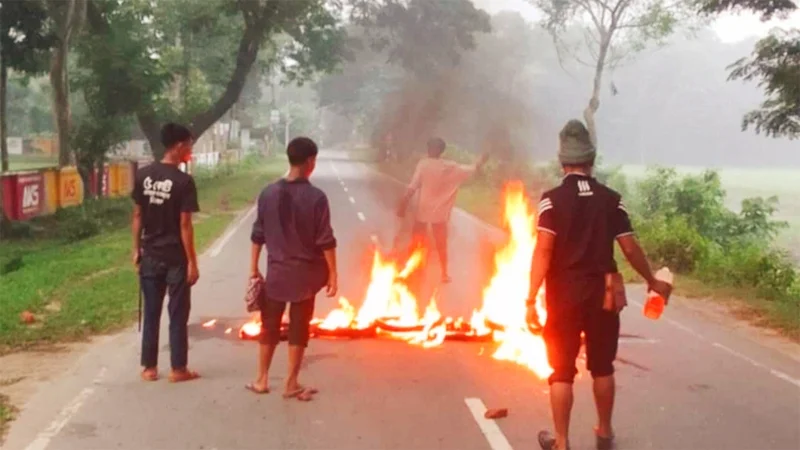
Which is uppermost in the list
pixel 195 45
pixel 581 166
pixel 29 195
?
pixel 195 45

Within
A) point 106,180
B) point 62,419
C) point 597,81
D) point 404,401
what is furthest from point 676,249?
point 106,180

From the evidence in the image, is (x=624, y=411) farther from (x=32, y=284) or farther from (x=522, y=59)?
(x=522, y=59)

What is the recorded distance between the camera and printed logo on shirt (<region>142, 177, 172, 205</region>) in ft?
23.8

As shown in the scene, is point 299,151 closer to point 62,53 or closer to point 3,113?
point 62,53

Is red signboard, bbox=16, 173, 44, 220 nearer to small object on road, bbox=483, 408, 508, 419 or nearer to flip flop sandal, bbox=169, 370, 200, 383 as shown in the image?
flip flop sandal, bbox=169, 370, 200, 383

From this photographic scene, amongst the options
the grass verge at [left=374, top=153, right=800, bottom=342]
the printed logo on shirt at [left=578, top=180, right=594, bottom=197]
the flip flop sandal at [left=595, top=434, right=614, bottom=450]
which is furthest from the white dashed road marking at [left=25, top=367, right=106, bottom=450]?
the grass verge at [left=374, top=153, right=800, bottom=342]

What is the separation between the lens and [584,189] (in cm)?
558

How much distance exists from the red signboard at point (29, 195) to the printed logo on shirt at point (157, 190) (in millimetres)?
16204

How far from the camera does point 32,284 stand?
12.7 m

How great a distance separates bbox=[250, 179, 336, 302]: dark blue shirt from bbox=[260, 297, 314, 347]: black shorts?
7cm

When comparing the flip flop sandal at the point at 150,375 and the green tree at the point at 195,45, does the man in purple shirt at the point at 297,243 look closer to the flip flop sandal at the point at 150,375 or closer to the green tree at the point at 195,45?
the flip flop sandal at the point at 150,375

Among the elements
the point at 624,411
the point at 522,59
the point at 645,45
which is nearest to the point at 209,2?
the point at 645,45

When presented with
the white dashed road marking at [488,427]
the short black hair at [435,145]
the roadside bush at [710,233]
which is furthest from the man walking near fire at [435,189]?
the white dashed road marking at [488,427]

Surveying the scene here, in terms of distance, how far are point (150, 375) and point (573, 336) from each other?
346 cm
